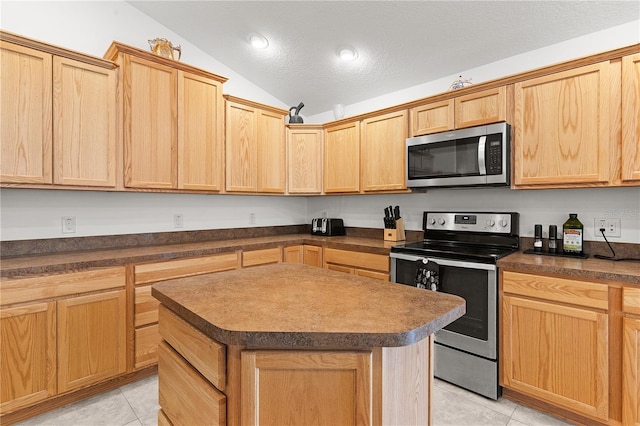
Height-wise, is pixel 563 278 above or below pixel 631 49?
below

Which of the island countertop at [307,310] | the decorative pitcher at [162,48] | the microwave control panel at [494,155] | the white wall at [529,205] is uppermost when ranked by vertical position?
the decorative pitcher at [162,48]

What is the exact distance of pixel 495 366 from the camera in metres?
2.15

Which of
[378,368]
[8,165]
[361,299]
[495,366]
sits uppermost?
[8,165]

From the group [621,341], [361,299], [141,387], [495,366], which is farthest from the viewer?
[141,387]

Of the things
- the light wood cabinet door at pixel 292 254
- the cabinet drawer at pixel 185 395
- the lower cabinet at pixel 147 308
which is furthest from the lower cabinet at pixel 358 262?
the cabinet drawer at pixel 185 395

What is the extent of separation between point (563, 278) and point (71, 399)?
3.14 m

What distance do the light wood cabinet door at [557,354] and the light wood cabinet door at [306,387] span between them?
1.59m

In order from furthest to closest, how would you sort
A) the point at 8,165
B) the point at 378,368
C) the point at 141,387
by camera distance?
the point at 141,387
the point at 8,165
the point at 378,368

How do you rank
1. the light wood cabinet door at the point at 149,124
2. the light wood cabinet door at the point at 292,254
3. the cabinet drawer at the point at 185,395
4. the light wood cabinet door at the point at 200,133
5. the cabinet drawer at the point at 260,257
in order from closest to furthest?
the cabinet drawer at the point at 185,395 < the light wood cabinet door at the point at 149,124 < the light wood cabinet door at the point at 200,133 < the cabinet drawer at the point at 260,257 < the light wood cabinet door at the point at 292,254

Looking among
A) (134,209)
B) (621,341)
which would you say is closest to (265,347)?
(621,341)

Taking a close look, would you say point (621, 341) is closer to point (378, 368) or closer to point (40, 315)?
point (378, 368)

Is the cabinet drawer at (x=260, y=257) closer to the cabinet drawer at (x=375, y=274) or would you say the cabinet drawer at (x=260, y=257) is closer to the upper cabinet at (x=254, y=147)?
the upper cabinet at (x=254, y=147)

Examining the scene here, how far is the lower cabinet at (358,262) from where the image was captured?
2829mm

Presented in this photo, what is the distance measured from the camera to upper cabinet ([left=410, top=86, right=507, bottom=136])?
2412 millimetres
